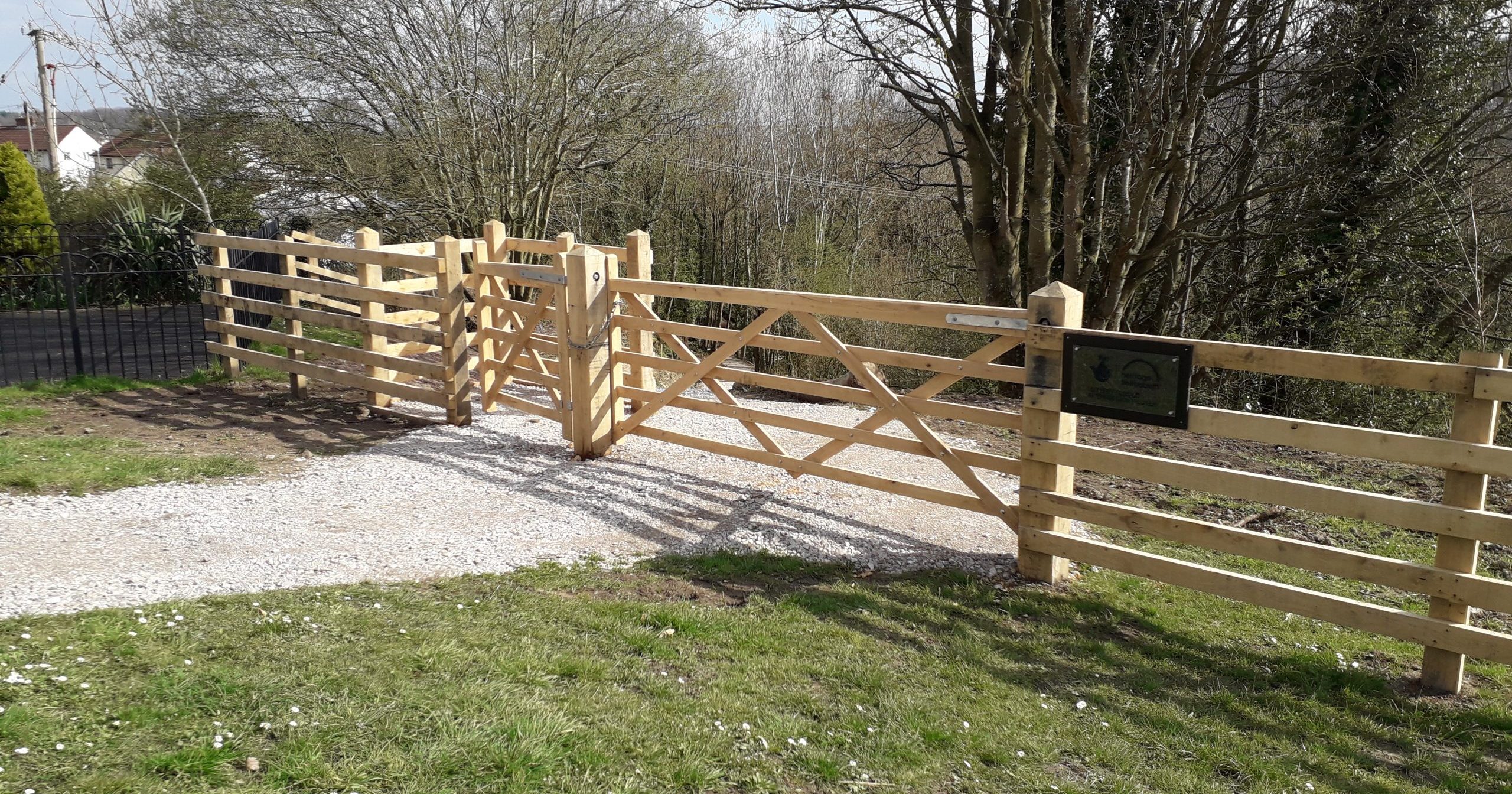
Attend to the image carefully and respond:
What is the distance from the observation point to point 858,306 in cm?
621

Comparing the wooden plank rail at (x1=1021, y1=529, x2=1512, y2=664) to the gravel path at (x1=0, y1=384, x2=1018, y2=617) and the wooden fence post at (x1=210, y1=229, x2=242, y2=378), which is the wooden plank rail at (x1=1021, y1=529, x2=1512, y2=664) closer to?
the gravel path at (x1=0, y1=384, x2=1018, y2=617)

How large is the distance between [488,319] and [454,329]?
1.89ft

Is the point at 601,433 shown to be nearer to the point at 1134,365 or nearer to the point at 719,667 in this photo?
the point at 719,667

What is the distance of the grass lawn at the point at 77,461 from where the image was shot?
6.90 meters

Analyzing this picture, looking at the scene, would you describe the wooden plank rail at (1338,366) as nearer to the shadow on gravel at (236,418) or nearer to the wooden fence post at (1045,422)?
the wooden fence post at (1045,422)

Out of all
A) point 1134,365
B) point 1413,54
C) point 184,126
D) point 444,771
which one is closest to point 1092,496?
point 1134,365

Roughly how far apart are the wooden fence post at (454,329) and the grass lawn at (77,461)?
177 cm

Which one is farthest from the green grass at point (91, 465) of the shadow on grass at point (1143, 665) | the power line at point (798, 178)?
the power line at point (798, 178)

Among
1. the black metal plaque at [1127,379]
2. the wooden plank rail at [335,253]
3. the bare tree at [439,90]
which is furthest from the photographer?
the bare tree at [439,90]

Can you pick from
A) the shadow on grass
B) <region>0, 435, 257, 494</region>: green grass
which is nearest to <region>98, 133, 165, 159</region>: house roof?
<region>0, 435, 257, 494</region>: green grass

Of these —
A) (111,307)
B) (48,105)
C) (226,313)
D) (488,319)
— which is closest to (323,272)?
(226,313)

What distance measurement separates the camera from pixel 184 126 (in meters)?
16.0

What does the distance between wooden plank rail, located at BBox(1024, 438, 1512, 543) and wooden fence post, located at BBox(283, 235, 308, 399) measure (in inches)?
301

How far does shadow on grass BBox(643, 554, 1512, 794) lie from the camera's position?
4.09m
